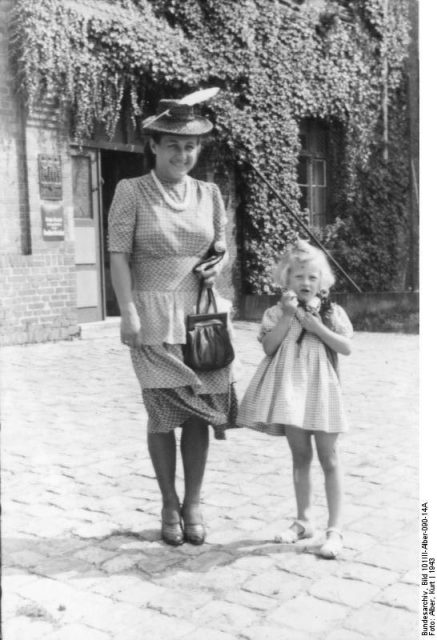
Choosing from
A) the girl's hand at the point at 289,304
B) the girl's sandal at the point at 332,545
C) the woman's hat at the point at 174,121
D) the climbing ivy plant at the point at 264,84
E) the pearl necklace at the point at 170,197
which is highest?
the climbing ivy plant at the point at 264,84

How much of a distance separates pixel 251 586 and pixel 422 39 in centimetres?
205

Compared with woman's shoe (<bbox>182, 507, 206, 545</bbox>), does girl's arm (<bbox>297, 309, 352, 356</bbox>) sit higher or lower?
higher

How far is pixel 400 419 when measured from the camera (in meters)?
4.74

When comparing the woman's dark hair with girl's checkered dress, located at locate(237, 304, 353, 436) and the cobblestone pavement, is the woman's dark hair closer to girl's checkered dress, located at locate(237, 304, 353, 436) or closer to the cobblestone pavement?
girl's checkered dress, located at locate(237, 304, 353, 436)

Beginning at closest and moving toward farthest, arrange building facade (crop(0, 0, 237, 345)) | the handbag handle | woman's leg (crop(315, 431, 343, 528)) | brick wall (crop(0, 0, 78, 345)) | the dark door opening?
woman's leg (crop(315, 431, 343, 528)) → the handbag handle → building facade (crop(0, 0, 237, 345)) → brick wall (crop(0, 0, 78, 345)) → the dark door opening

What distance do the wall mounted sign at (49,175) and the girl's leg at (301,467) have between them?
17.7ft

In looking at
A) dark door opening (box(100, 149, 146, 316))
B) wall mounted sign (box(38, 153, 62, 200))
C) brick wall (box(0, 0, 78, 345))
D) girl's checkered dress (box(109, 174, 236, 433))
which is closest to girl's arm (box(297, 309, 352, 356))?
girl's checkered dress (box(109, 174, 236, 433))

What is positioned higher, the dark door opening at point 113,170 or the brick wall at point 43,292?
the dark door opening at point 113,170

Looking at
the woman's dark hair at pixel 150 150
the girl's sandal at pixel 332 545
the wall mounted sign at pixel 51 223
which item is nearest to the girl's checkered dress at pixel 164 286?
the woman's dark hair at pixel 150 150

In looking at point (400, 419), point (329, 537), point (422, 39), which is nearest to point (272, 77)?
point (400, 419)

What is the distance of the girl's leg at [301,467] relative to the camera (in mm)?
2764

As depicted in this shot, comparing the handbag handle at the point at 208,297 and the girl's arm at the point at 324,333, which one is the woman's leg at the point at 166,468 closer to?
the handbag handle at the point at 208,297

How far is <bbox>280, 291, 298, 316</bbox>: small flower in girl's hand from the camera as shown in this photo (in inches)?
106

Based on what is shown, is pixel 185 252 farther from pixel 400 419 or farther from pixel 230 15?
pixel 230 15
